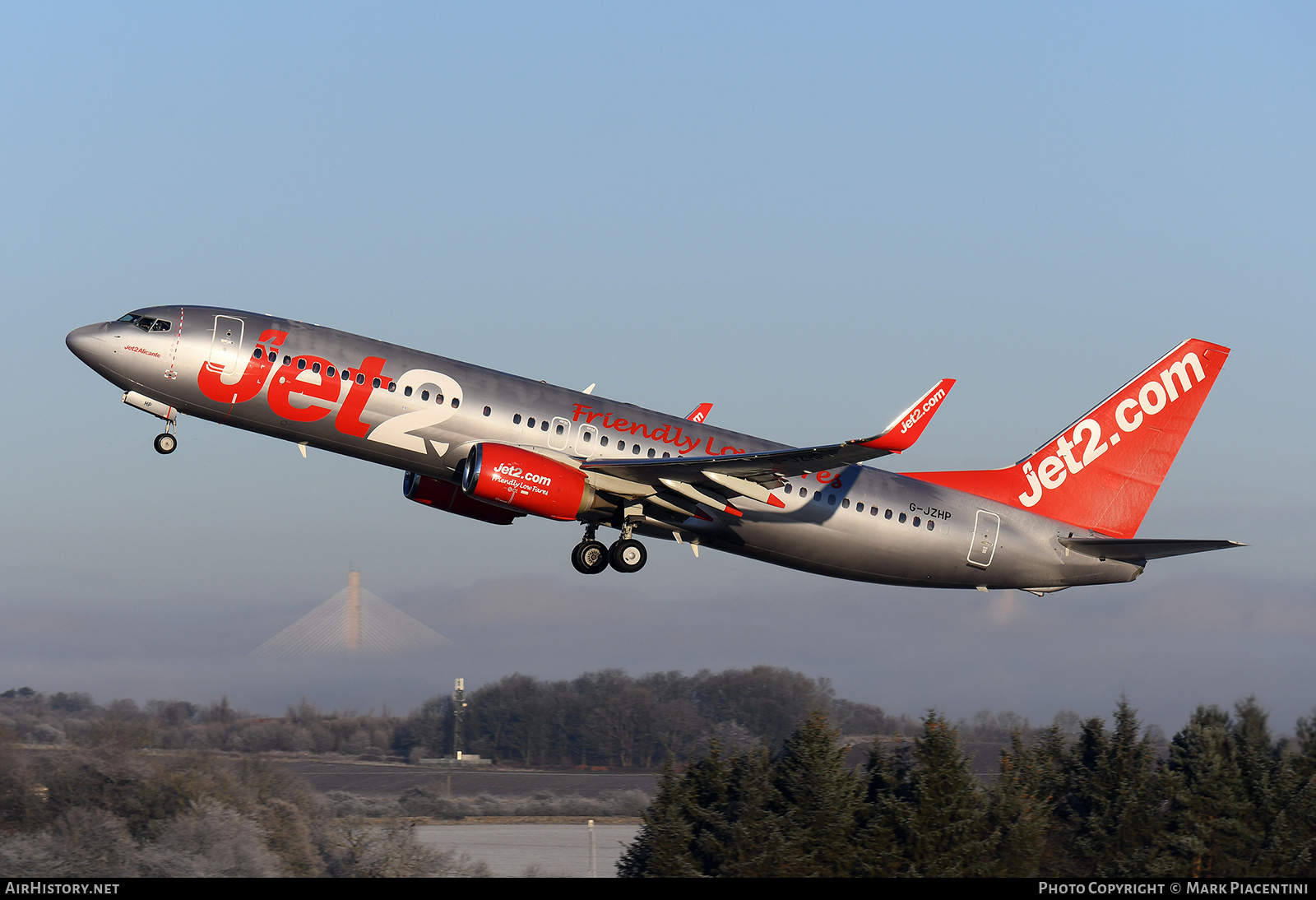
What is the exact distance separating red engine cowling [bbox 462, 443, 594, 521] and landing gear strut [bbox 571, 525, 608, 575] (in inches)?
133

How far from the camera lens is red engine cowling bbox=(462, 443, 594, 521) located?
35.3 meters

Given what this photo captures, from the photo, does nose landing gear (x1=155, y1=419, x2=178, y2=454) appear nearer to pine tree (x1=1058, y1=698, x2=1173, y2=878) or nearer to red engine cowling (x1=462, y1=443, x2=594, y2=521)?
red engine cowling (x1=462, y1=443, x2=594, y2=521)

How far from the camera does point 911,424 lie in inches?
1313

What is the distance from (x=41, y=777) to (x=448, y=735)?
950 inches

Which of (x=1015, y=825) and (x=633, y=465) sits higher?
(x=633, y=465)

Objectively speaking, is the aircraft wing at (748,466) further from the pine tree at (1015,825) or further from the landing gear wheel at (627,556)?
the pine tree at (1015,825)

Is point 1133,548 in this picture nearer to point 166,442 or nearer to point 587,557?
point 587,557

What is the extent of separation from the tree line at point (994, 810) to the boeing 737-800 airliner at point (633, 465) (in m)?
9.98

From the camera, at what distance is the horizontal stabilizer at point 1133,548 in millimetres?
39875

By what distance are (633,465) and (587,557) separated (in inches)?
173

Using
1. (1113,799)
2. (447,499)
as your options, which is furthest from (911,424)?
(1113,799)

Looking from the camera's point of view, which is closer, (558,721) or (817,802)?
(817,802)

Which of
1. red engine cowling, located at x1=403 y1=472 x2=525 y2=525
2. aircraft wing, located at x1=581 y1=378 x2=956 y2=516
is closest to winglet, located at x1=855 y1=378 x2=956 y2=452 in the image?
aircraft wing, located at x1=581 y1=378 x2=956 y2=516
